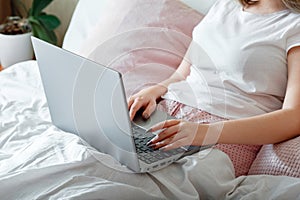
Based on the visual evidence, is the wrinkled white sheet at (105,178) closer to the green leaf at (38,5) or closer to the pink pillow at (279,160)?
the pink pillow at (279,160)

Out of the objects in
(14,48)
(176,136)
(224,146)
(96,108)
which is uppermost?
(96,108)

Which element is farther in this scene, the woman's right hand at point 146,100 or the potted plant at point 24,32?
the potted plant at point 24,32

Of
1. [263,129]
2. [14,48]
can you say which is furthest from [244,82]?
[14,48]

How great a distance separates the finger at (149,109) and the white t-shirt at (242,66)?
9 cm

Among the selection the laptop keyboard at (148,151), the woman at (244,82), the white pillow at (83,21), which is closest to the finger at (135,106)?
the woman at (244,82)

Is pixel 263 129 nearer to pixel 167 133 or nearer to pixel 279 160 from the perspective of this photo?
pixel 279 160

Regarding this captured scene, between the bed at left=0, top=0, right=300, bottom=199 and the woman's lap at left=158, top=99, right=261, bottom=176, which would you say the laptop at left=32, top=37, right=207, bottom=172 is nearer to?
the bed at left=0, top=0, right=300, bottom=199

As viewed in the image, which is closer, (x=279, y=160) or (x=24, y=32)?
(x=279, y=160)

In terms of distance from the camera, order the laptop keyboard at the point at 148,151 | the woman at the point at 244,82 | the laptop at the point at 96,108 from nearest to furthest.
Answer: the laptop at the point at 96,108, the laptop keyboard at the point at 148,151, the woman at the point at 244,82

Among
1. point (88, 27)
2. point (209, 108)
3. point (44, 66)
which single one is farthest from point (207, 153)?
point (88, 27)

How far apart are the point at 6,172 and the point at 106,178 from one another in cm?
21

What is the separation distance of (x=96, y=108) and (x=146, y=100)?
330 mm

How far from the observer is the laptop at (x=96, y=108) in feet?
3.53

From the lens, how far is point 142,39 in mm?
1777
